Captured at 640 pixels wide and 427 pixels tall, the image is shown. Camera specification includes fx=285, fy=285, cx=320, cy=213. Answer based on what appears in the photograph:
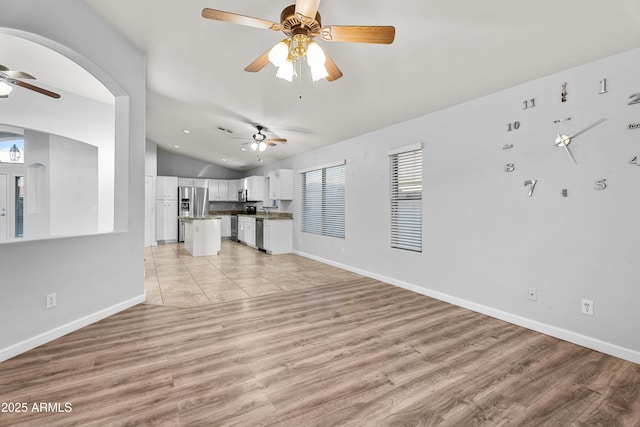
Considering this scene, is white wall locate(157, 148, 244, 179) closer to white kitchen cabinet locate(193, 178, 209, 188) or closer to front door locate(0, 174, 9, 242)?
white kitchen cabinet locate(193, 178, 209, 188)

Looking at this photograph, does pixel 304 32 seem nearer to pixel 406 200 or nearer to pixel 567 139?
pixel 567 139

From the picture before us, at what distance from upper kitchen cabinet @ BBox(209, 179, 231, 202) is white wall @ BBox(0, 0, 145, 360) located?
6.92 meters

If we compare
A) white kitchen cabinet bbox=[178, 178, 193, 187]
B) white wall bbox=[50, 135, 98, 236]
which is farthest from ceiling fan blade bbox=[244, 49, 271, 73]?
white kitchen cabinet bbox=[178, 178, 193, 187]

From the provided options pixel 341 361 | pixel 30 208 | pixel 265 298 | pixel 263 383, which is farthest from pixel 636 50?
pixel 30 208

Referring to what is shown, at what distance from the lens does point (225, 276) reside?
16.2 feet

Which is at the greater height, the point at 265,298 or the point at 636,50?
the point at 636,50

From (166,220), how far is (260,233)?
367cm

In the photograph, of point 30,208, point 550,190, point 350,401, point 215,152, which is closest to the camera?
point 350,401

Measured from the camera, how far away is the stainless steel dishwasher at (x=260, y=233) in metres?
7.70

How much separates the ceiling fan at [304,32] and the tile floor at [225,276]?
9.73ft

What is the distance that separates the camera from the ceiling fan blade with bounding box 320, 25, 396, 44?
5.90 feet

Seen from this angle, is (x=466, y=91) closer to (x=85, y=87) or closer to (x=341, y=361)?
(x=341, y=361)

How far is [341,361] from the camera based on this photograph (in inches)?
88.3

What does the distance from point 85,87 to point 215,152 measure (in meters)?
4.17
